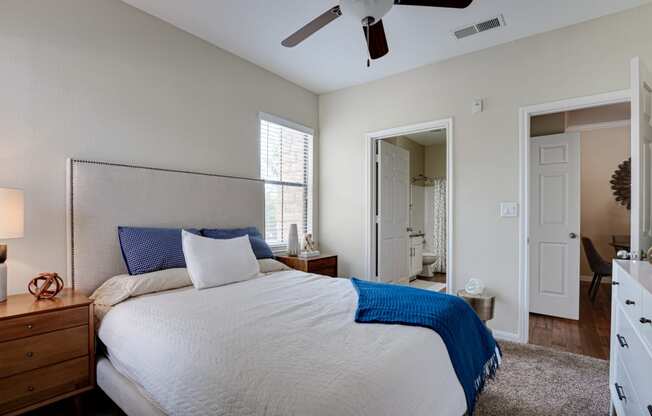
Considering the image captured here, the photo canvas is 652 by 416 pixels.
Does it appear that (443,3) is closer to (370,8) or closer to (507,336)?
(370,8)

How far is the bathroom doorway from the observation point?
4066mm

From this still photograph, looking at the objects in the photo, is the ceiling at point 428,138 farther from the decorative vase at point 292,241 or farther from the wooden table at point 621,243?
the decorative vase at point 292,241

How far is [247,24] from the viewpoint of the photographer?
2840 millimetres

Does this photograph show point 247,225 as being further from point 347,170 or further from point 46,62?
point 46,62

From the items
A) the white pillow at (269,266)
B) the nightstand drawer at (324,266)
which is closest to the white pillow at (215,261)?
the white pillow at (269,266)

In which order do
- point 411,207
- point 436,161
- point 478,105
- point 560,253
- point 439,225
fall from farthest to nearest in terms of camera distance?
point 436,161
point 439,225
point 411,207
point 560,253
point 478,105

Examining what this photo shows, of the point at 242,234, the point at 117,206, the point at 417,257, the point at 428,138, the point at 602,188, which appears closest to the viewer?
the point at 117,206

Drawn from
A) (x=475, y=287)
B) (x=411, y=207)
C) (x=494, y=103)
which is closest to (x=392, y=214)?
(x=475, y=287)

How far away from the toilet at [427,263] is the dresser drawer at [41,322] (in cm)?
510

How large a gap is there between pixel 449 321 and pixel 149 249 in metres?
1.97

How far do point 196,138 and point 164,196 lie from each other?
2.12 ft

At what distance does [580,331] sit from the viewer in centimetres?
326

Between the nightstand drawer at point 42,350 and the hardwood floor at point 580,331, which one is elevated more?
the nightstand drawer at point 42,350

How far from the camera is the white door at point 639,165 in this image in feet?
6.07
